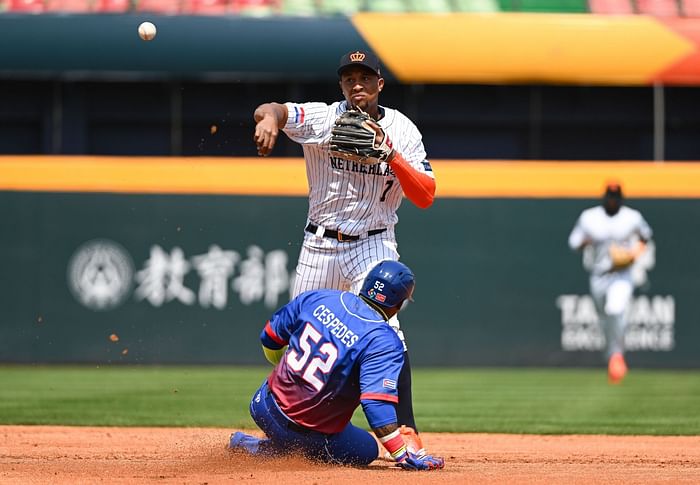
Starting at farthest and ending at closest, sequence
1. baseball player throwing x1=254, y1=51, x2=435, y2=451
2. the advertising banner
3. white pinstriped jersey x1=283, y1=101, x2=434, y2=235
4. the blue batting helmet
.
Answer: the advertising banner → white pinstriped jersey x1=283, y1=101, x2=434, y2=235 → baseball player throwing x1=254, y1=51, x2=435, y2=451 → the blue batting helmet

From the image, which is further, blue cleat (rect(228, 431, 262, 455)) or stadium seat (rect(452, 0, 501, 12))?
stadium seat (rect(452, 0, 501, 12))

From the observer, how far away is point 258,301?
1284cm

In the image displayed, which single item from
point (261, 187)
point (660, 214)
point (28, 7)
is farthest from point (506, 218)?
point (28, 7)

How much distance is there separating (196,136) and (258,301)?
3001 mm

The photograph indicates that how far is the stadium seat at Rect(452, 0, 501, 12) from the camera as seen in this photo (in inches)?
582

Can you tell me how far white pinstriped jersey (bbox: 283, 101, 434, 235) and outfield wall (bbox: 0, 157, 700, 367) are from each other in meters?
6.82

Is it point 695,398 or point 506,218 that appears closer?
point 695,398

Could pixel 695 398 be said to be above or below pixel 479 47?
below

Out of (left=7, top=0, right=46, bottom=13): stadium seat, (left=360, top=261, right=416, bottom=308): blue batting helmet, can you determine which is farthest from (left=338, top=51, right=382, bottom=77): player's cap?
(left=7, top=0, right=46, bottom=13): stadium seat

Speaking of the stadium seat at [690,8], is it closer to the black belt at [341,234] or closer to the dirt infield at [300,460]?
the dirt infield at [300,460]

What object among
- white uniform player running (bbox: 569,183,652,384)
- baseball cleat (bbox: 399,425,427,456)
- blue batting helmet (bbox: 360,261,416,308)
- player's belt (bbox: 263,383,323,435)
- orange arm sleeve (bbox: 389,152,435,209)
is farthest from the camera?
white uniform player running (bbox: 569,183,652,384)

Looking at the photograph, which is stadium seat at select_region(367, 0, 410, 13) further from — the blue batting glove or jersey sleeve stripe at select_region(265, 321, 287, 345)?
the blue batting glove

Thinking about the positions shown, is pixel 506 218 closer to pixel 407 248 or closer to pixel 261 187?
pixel 407 248

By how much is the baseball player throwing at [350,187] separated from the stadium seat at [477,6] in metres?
9.23
